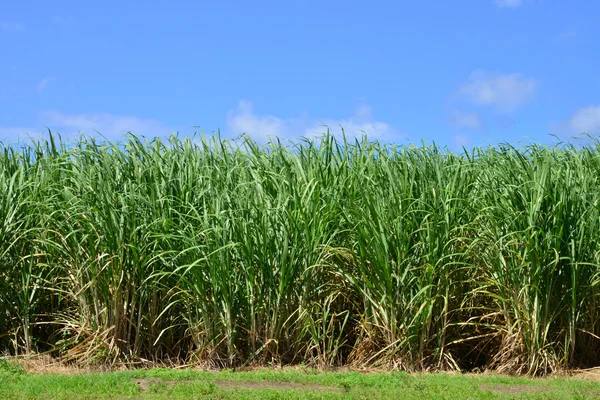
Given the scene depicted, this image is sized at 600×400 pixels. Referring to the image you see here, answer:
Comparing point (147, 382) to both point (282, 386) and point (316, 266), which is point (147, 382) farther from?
point (316, 266)

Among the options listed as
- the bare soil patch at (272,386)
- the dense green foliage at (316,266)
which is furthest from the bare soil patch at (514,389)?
the bare soil patch at (272,386)

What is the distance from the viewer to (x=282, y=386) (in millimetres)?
5027

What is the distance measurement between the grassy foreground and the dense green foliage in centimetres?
35

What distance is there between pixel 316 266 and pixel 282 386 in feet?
3.43

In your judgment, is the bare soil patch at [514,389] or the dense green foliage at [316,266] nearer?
the bare soil patch at [514,389]

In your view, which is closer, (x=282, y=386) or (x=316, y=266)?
(x=282, y=386)

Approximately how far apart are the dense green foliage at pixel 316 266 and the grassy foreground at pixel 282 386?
35cm

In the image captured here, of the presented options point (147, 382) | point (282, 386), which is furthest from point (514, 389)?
point (147, 382)

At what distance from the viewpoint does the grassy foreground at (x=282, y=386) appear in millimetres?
4812

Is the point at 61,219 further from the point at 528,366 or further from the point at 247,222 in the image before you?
the point at 528,366

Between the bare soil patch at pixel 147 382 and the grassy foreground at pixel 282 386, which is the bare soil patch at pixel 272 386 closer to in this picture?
the grassy foreground at pixel 282 386

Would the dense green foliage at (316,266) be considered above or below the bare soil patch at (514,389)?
above

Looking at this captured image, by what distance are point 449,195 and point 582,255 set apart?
3.67 ft

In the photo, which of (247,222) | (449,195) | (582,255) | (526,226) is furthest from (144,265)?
(582,255)
